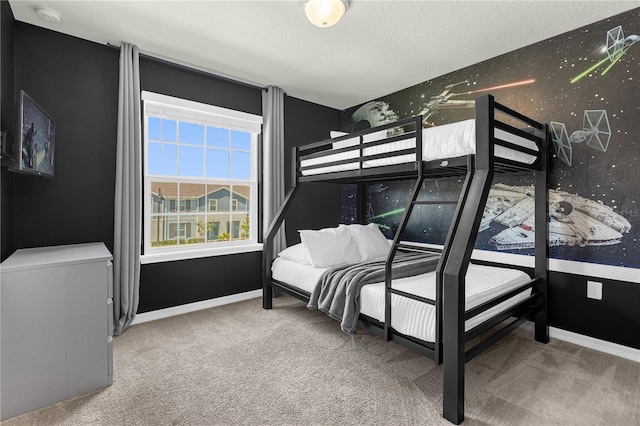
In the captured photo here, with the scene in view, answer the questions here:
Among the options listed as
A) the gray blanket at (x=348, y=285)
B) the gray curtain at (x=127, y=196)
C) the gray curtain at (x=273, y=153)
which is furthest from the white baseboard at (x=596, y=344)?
the gray curtain at (x=127, y=196)

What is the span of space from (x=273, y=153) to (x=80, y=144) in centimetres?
178

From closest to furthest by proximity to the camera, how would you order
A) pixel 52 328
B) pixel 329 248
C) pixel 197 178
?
pixel 52 328 < pixel 329 248 < pixel 197 178

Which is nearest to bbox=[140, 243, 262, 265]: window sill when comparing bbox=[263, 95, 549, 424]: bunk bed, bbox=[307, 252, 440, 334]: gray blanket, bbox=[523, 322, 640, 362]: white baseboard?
bbox=[263, 95, 549, 424]: bunk bed

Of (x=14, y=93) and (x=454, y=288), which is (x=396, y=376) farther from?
(x=14, y=93)

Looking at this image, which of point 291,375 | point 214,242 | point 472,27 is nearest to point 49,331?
point 291,375

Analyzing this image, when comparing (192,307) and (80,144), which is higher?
(80,144)

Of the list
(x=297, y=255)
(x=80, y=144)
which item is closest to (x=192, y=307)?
(x=297, y=255)

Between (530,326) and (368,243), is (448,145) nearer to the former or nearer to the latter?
(368,243)

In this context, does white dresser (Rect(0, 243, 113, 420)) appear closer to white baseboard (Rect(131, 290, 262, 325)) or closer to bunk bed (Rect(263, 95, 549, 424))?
white baseboard (Rect(131, 290, 262, 325))

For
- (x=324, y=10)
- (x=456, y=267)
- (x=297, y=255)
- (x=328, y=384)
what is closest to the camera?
(x=456, y=267)

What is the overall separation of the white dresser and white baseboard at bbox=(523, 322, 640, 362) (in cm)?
330

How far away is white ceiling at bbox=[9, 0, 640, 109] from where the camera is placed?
7.13 ft

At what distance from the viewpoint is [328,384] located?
1880mm

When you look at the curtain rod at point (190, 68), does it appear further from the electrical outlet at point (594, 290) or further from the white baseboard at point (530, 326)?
the electrical outlet at point (594, 290)
